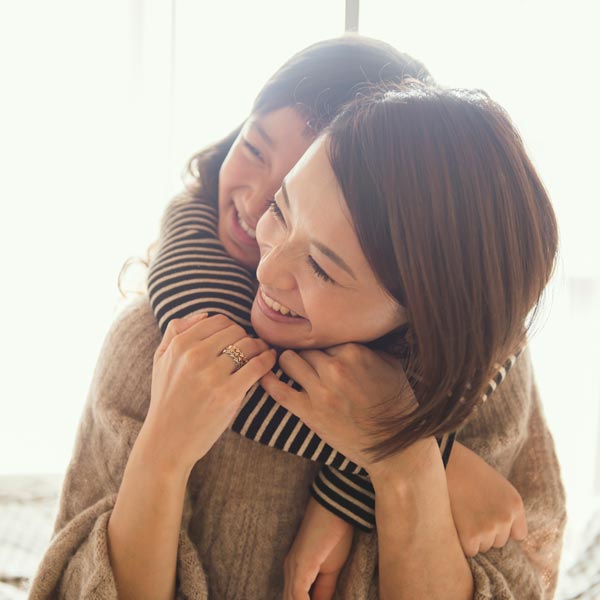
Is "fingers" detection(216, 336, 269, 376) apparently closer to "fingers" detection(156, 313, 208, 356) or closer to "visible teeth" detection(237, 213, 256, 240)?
"fingers" detection(156, 313, 208, 356)

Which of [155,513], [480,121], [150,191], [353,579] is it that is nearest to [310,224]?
[480,121]

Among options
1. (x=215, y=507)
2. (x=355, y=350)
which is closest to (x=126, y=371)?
(x=215, y=507)

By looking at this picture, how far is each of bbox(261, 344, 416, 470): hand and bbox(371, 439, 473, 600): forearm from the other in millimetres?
54

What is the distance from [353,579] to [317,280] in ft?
1.46

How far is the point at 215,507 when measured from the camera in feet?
3.31

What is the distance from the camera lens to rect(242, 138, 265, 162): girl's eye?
1077 millimetres

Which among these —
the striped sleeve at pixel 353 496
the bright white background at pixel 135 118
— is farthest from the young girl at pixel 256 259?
the bright white background at pixel 135 118

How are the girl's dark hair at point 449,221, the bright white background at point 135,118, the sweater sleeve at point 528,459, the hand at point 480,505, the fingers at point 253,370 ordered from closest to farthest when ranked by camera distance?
1. the girl's dark hair at point 449,221
2. the fingers at point 253,370
3. the hand at point 480,505
4. the sweater sleeve at point 528,459
5. the bright white background at point 135,118

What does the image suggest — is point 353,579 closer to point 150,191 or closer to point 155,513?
point 155,513

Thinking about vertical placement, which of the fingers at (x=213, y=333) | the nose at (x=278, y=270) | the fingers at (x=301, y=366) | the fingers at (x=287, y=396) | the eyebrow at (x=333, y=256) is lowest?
the fingers at (x=287, y=396)

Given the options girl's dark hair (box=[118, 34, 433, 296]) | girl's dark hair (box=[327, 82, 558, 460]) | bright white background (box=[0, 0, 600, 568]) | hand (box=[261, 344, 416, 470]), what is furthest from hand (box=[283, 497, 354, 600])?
bright white background (box=[0, 0, 600, 568])

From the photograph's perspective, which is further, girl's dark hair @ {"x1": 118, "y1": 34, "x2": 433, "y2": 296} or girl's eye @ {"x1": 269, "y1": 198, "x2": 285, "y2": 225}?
girl's dark hair @ {"x1": 118, "y1": 34, "x2": 433, "y2": 296}

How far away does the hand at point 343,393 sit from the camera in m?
0.90

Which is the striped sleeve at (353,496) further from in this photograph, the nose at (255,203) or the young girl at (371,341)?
the nose at (255,203)
